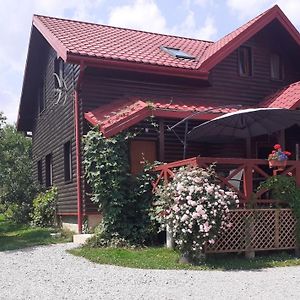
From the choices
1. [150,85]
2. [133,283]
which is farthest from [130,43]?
[133,283]

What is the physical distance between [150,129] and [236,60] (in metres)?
4.44

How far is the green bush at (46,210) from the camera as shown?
54.1ft

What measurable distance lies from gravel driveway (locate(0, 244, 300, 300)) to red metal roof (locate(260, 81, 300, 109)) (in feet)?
20.0

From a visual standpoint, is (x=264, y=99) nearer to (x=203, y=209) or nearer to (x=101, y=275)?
(x=203, y=209)

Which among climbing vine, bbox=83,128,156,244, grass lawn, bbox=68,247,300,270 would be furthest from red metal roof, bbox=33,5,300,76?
grass lawn, bbox=68,247,300,270

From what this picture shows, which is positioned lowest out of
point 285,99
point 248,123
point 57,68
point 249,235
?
point 249,235

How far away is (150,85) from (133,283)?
7899 mm

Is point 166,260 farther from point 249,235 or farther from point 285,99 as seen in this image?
point 285,99

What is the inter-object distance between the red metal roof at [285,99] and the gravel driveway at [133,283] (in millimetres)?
6102

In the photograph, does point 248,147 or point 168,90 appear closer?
point 248,147

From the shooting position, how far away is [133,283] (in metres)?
7.24

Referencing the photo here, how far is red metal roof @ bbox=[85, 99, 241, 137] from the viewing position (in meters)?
11.2

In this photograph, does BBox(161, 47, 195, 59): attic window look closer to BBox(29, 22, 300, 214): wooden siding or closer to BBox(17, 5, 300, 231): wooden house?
BBox(17, 5, 300, 231): wooden house

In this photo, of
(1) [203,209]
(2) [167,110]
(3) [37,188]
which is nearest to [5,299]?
(1) [203,209]
